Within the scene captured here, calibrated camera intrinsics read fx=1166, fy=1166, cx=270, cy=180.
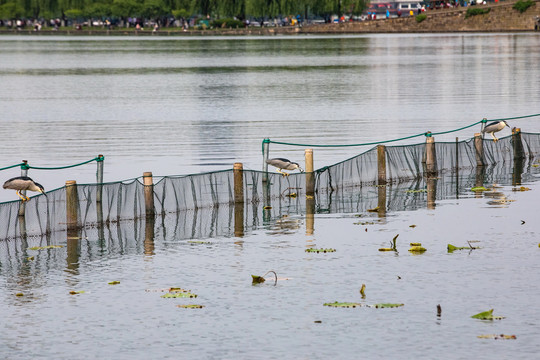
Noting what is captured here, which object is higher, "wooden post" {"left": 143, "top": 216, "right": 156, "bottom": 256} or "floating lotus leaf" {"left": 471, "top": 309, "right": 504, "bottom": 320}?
"wooden post" {"left": 143, "top": 216, "right": 156, "bottom": 256}

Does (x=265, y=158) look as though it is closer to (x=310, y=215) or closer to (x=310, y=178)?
(x=310, y=178)

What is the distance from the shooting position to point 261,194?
3206 cm

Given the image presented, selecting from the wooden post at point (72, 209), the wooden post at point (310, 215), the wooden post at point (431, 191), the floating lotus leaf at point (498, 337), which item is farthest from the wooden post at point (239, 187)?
the floating lotus leaf at point (498, 337)

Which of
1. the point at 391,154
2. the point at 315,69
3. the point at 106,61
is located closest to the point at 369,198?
the point at 391,154

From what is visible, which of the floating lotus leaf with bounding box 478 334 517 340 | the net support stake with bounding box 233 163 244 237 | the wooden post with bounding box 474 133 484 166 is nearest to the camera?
the floating lotus leaf with bounding box 478 334 517 340

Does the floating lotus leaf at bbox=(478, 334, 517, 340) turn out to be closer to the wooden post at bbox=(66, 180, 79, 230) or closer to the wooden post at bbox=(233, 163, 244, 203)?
the wooden post at bbox=(66, 180, 79, 230)

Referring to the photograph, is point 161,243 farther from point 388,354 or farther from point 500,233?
point 388,354

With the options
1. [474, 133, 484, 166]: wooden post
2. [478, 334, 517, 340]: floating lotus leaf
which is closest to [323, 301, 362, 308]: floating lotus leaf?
[478, 334, 517, 340]: floating lotus leaf

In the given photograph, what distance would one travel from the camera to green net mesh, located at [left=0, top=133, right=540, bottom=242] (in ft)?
90.6

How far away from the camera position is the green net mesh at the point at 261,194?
2761cm

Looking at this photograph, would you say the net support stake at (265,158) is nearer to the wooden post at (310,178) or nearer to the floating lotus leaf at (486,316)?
the wooden post at (310,178)

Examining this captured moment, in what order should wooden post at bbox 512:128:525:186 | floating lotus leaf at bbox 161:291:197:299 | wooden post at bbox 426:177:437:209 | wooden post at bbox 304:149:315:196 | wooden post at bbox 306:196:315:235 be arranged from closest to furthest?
floating lotus leaf at bbox 161:291:197:299 < wooden post at bbox 306:196:315:235 < wooden post at bbox 426:177:437:209 < wooden post at bbox 304:149:315:196 < wooden post at bbox 512:128:525:186

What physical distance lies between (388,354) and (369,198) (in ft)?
49.5

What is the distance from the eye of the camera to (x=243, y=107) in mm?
74000
